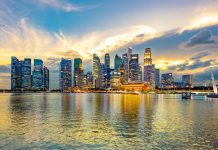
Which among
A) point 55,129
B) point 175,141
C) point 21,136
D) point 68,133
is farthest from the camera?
point 55,129

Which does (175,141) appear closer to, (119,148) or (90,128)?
(119,148)

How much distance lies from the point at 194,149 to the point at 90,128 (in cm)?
2148

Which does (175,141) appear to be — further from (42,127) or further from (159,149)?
(42,127)

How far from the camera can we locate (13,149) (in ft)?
109

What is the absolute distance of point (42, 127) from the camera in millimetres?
50281

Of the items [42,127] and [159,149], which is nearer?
[159,149]

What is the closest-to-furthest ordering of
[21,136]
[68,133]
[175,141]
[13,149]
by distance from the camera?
1. [13,149]
2. [175,141]
3. [21,136]
4. [68,133]

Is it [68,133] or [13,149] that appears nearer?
[13,149]

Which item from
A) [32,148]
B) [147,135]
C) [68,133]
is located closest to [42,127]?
[68,133]

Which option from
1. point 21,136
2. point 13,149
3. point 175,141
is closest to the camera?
point 13,149

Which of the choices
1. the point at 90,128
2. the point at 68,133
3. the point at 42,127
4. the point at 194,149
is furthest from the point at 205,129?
the point at 42,127

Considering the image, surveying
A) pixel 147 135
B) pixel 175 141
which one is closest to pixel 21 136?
pixel 147 135

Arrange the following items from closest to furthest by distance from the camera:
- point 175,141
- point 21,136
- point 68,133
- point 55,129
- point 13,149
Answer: point 13,149 → point 175,141 → point 21,136 → point 68,133 → point 55,129

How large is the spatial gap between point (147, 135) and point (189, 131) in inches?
348
